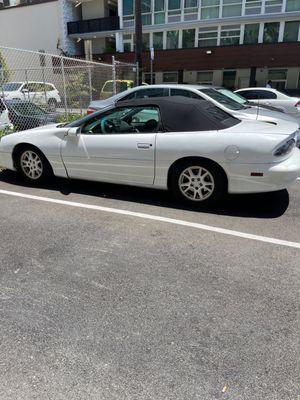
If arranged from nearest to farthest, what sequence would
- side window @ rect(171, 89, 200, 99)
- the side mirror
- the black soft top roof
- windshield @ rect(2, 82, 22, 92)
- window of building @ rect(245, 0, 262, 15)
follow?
the black soft top roof, the side mirror, side window @ rect(171, 89, 200, 99), windshield @ rect(2, 82, 22, 92), window of building @ rect(245, 0, 262, 15)

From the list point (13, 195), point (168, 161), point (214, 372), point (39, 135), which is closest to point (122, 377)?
point (214, 372)

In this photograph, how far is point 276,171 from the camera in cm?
452

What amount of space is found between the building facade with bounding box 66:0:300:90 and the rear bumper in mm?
22473

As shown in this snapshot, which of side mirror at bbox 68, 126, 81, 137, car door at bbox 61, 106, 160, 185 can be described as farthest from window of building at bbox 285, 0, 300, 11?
side mirror at bbox 68, 126, 81, 137

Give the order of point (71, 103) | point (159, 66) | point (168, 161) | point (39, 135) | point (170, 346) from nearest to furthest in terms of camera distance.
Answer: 1. point (170, 346)
2. point (168, 161)
3. point (39, 135)
4. point (71, 103)
5. point (159, 66)

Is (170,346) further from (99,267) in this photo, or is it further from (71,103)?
(71,103)

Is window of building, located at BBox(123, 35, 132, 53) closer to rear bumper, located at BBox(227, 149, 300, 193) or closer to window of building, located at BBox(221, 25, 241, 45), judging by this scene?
window of building, located at BBox(221, 25, 241, 45)

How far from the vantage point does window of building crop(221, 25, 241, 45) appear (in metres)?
25.9

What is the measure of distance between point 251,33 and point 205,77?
4.32 m

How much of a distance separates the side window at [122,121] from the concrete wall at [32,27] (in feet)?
102

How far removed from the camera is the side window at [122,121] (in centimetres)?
524

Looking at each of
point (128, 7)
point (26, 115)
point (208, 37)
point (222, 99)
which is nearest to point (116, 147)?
point (222, 99)

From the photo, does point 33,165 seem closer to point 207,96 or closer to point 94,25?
point 207,96

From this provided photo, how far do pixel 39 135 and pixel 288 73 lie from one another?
23759 millimetres
